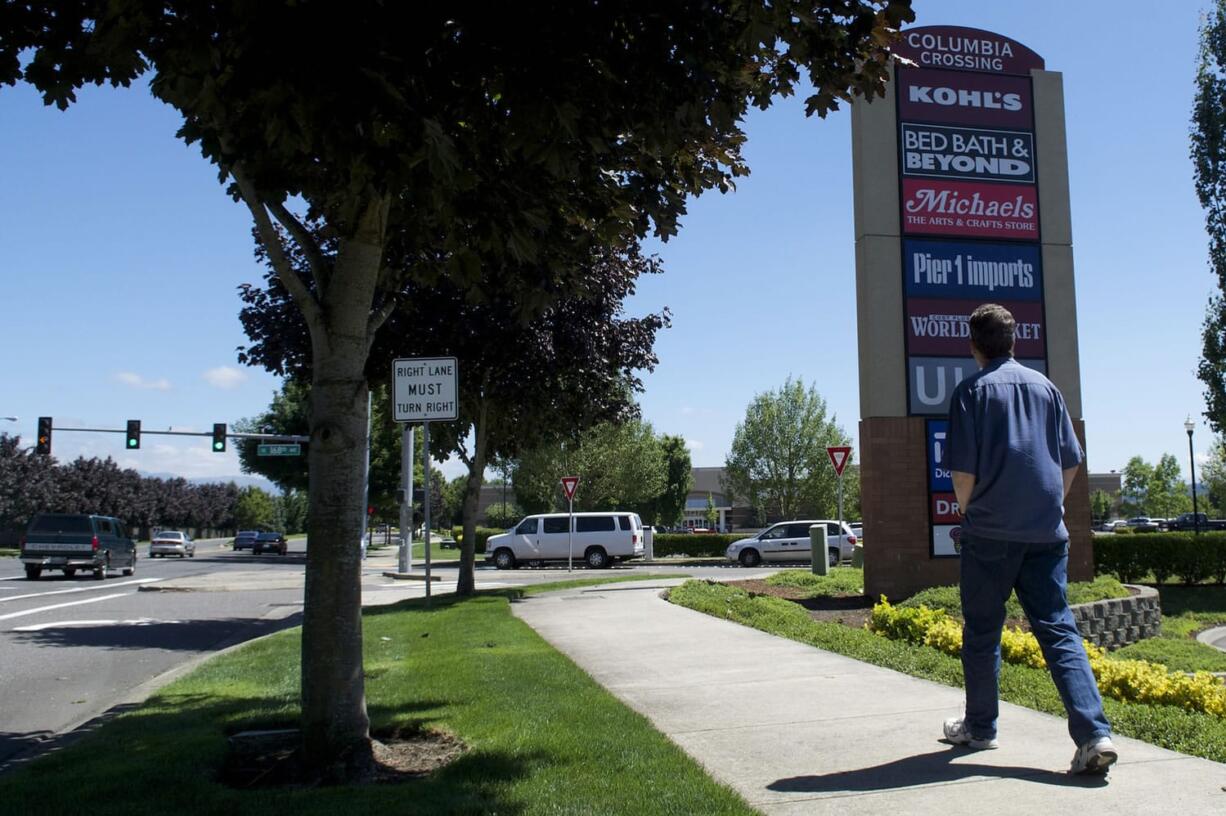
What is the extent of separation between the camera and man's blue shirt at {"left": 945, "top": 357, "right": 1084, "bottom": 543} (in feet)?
13.4

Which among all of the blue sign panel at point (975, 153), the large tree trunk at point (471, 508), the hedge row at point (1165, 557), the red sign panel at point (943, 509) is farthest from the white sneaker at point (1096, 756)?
the hedge row at point (1165, 557)

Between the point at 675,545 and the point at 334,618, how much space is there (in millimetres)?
40503

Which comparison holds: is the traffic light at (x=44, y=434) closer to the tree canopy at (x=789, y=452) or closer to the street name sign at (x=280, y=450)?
the street name sign at (x=280, y=450)

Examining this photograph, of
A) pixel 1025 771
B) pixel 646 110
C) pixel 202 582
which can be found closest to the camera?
pixel 1025 771

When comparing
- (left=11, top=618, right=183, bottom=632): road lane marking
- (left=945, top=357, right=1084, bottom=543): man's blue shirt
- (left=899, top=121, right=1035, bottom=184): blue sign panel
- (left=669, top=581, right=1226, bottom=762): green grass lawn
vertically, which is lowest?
(left=11, top=618, right=183, bottom=632): road lane marking

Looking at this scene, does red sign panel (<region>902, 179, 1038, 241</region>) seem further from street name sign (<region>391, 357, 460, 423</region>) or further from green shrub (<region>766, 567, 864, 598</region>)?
street name sign (<region>391, 357, 460, 423</region>)

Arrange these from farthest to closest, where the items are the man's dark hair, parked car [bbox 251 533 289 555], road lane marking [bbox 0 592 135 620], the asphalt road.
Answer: parked car [bbox 251 533 289 555], road lane marking [bbox 0 592 135 620], the asphalt road, the man's dark hair

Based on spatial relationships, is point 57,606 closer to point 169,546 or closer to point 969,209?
point 969,209

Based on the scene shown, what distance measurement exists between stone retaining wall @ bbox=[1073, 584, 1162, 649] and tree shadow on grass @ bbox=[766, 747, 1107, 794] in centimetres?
680

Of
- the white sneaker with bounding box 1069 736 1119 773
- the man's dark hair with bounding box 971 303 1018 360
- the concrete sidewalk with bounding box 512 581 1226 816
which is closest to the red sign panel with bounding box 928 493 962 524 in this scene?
the concrete sidewalk with bounding box 512 581 1226 816

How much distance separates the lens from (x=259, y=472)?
55.3m

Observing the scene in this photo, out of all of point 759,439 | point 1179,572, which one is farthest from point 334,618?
point 759,439

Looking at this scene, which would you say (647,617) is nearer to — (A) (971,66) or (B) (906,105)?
(B) (906,105)

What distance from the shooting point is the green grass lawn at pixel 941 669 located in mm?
4734
